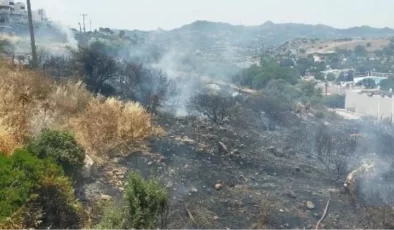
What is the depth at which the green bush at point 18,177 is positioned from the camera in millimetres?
5051

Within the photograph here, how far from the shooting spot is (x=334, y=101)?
4362cm

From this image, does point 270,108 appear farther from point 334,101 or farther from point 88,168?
point 334,101

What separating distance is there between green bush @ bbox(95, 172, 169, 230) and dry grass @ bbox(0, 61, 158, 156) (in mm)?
2350

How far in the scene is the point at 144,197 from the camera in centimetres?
543

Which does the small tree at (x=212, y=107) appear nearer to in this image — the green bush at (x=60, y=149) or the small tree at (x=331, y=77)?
the green bush at (x=60, y=149)

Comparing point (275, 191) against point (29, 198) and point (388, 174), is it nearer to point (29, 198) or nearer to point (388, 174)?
point (388, 174)

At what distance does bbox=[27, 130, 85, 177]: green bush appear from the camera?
6.71 meters

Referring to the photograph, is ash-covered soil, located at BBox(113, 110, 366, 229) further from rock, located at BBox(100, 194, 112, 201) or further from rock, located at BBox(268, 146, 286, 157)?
rock, located at BBox(100, 194, 112, 201)

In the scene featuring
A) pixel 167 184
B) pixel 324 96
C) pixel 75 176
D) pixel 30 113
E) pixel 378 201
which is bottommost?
pixel 324 96

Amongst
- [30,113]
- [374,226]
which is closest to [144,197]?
[30,113]

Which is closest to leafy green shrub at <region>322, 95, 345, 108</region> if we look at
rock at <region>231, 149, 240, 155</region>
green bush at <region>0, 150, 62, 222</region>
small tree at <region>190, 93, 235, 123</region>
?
small tree at <region>190, 93, 235, 123</region>

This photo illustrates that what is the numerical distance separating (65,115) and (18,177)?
439 centimetres

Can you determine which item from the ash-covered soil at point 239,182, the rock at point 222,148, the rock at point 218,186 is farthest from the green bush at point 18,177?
the rock at point 222,148

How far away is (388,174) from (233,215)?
5.19m
